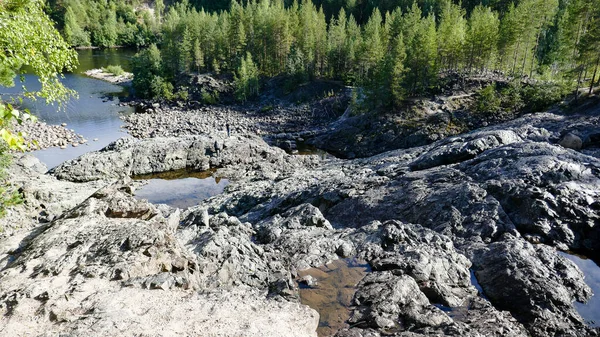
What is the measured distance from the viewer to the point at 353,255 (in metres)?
17.7

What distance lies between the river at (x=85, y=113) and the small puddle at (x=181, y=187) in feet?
41.4

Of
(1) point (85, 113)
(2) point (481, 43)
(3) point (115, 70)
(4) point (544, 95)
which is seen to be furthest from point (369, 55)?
(3) point (115, 70)

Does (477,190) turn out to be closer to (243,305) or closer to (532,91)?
(243,305)

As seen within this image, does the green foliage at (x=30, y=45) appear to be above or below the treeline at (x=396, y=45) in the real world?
above

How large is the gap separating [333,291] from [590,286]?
11772 mm

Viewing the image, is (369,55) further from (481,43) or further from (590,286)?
(590,286)

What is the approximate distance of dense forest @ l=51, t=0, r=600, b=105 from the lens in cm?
5672

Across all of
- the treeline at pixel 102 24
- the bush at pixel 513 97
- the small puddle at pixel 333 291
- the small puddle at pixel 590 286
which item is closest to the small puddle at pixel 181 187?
the small puddle at pixel 333 291

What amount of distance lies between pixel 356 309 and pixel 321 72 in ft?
254

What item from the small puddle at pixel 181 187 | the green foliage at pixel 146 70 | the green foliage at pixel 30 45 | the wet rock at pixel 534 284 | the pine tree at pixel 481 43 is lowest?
the small puddle at pixel 181 187

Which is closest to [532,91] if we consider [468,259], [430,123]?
[430,123]

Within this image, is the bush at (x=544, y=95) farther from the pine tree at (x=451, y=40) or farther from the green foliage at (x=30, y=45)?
the green foliage at (x=30, y=45)

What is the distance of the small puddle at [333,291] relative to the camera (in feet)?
42.5

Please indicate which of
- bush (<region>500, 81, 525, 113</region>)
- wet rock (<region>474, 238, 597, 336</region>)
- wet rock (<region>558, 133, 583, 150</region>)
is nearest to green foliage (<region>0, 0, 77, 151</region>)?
wet rock (<region>474, 238, 597, 336</region>)
